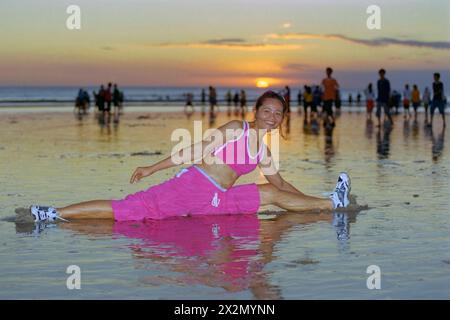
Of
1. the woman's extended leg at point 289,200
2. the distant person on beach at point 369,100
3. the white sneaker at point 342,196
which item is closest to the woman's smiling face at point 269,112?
the woman's extended leg at point 289,200

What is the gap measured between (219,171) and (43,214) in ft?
5.83

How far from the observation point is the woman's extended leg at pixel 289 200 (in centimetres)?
926

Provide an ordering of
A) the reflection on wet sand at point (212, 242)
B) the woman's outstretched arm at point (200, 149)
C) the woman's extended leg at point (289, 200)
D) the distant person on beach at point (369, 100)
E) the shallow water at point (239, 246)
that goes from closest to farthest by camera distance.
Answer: the shallow water at point (239, 246), the reflection on wet sand at point (212, 242), the woman's outstretched arm at point (200, 149), the woman's extended leg at point (289, 200), the distant person on beach at point (369, 100)

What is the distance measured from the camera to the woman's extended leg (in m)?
9.26

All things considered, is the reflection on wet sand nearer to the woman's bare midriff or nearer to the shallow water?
the shallow water

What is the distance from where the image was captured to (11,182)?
12.0 m

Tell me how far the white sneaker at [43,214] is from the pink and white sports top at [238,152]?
168 cm

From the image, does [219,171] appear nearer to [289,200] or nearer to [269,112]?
[269,112]

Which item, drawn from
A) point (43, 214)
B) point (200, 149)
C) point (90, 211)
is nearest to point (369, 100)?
point (200, 149)

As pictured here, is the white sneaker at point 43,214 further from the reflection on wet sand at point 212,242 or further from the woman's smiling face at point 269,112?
the woman's smiling face at point 269,112

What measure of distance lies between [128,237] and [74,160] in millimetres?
7762

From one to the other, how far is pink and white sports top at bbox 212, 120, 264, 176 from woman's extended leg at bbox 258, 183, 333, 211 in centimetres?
59

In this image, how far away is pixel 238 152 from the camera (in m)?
8.73
